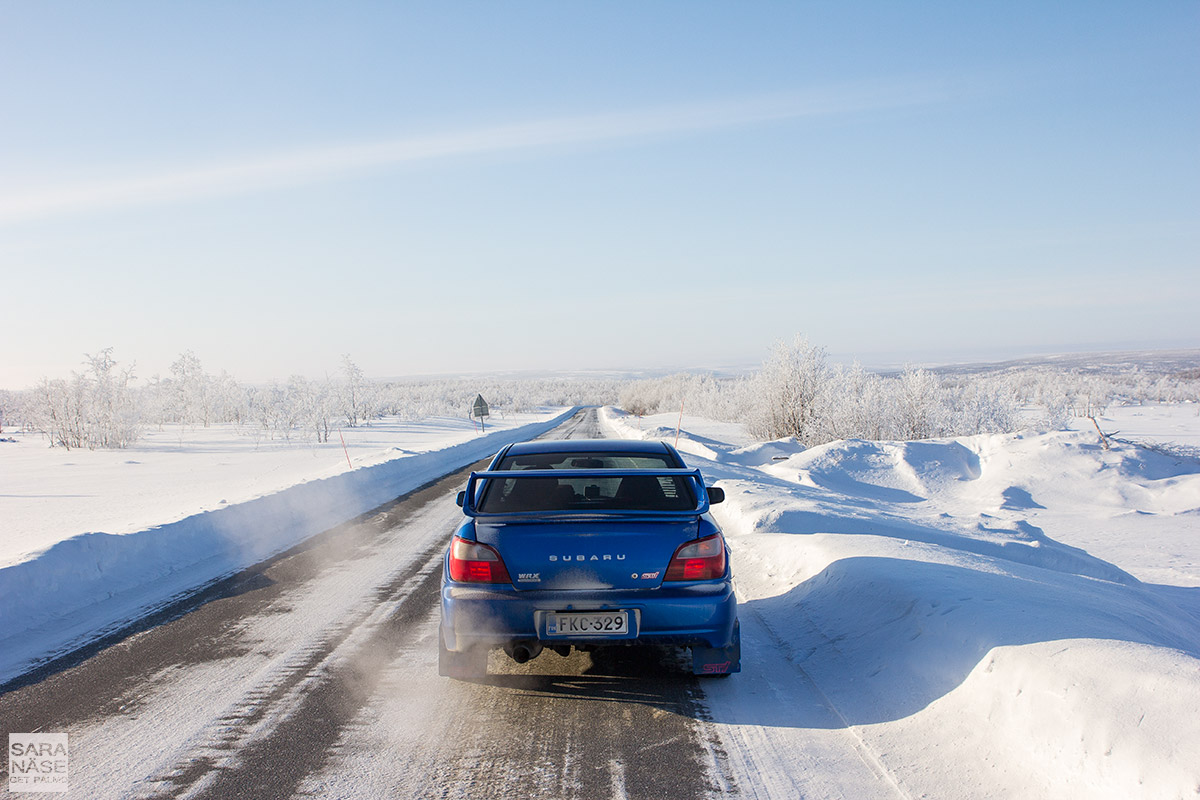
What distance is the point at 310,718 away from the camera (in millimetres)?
3701

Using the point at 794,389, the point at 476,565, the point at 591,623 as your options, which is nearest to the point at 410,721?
the point at 476,565

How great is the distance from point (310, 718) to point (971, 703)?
362 centimetres

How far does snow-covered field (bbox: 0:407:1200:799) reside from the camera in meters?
3.03

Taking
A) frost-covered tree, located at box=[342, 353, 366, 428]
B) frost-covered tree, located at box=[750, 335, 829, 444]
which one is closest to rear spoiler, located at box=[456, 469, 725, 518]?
frost-covered tree, located at box=[750, 335, 829, 444]

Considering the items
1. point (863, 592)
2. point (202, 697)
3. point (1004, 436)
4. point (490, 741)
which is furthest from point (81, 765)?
point (1004, 436)

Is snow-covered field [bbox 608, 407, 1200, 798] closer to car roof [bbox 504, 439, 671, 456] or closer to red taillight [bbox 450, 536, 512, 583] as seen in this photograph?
red taillight [bbox 450, 536, 512, 583]

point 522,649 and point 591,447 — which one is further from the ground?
point 591,447

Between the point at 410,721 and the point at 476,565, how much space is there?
36.3 inches

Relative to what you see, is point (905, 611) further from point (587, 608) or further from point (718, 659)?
point (587, 608)

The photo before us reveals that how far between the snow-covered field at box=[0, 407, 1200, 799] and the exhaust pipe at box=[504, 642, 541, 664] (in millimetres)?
1046

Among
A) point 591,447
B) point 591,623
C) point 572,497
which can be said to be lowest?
point 591,623

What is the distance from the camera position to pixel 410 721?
3688mm

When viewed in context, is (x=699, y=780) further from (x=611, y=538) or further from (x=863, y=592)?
(x=863, y=592)

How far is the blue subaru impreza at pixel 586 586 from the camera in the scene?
366 cm
